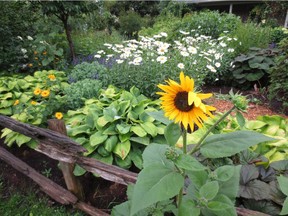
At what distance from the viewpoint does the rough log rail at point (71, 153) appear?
197 centimetres

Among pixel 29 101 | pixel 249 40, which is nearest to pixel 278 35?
pixel 249 40

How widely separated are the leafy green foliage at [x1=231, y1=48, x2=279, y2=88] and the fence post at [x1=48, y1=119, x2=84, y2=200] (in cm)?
370

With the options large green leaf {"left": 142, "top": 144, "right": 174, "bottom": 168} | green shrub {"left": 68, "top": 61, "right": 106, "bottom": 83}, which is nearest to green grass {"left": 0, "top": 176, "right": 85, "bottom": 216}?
large green leaf {"left": 142, "top": 144, "right": 174, "bottom": 168}

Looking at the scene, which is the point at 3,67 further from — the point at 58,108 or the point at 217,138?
the point at 217,138

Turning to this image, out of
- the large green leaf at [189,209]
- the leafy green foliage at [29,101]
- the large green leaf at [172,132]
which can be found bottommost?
the leafy green foliage at [29,101]

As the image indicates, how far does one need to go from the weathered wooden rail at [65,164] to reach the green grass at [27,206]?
0.10 m

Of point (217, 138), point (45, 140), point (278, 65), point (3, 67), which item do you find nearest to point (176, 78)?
point (278, 65)

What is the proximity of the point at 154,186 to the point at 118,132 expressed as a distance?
1.75 meters

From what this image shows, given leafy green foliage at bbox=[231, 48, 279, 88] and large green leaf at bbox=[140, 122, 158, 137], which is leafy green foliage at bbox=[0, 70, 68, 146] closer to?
large green leaf at bbox=[140, 122, 158, 137]

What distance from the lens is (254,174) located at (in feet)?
5.92

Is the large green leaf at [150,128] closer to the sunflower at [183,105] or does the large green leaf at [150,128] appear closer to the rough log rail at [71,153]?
the rough log rail at [71,153]

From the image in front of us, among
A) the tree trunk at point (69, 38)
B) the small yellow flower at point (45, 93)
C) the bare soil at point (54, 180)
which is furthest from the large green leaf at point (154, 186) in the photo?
the tree trunk at point (69, 38)

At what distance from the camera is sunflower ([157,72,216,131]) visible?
0.96 metres

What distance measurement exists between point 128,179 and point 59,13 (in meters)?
5.66
